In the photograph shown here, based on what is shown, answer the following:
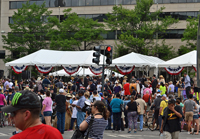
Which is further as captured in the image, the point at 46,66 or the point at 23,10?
the point at 23,10

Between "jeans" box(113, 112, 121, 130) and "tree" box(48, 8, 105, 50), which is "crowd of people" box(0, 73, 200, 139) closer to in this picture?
"jeans" box(113, 112, 121, 130)

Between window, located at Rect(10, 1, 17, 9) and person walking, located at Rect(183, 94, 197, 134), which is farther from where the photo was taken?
window, located at Rect(10, 1, 17, 9)

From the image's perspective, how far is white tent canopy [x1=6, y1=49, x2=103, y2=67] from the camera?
26.2 m

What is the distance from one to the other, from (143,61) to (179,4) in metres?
28.9

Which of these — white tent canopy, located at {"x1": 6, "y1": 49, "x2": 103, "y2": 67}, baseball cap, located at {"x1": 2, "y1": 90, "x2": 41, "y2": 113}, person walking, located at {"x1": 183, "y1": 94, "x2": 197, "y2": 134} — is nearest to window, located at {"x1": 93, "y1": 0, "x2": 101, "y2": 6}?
white tent canopy, located at {"x1": 6, "y1": 49, "x2": 103, "y2": 67}

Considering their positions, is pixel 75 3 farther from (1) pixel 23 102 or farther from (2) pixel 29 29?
(1) pixel 23 102

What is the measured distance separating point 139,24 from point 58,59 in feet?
61.7

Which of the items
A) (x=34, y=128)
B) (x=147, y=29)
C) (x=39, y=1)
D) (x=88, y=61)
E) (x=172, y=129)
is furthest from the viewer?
(x=39, y=1)

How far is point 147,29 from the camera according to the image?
42094 mm

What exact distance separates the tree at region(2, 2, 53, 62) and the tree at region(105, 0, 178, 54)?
34.7 ft

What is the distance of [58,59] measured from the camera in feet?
89.0

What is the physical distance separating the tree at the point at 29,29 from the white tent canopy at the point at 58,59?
70.0 ft

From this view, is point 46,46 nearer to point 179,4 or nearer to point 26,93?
point 179,4

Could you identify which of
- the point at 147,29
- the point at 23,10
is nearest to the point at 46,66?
the point at 147,29
